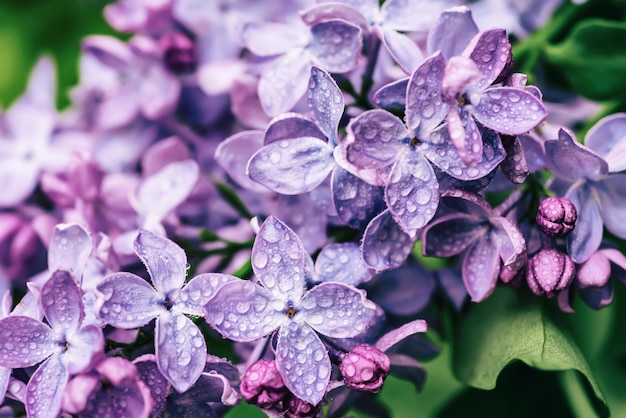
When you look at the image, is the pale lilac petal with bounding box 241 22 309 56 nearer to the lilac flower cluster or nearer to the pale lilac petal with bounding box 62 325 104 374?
the lilac flower cluster

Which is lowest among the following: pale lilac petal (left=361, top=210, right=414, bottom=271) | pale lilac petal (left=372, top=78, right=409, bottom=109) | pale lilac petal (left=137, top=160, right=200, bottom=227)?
pale lilac petal (left=137, top=160, right=200, bottom=227)

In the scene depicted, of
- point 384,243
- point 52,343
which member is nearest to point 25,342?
point 52,343

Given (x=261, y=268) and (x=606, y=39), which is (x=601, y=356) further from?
(x=261, y=268)

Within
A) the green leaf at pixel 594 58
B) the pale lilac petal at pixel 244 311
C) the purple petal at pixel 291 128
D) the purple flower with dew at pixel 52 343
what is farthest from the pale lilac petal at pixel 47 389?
the green leaf at pixel 594 58

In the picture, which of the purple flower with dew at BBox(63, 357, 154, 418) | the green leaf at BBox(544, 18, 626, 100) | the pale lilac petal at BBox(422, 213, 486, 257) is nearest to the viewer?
the purple flower with dew at BBox(63, 357, 154, 418)

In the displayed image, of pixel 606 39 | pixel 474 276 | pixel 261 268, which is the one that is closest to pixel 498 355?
pixel 474 276

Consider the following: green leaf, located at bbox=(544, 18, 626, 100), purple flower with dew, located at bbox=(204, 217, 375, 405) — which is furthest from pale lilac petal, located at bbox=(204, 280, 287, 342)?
green leaf, located at bbox=(544, 18, 626, 100)
